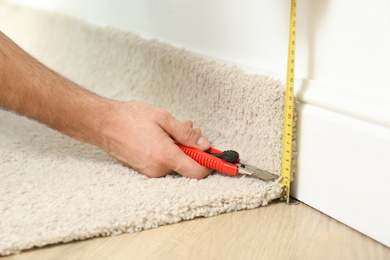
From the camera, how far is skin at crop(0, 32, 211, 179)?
81 centimetres

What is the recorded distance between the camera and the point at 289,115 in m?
0.78

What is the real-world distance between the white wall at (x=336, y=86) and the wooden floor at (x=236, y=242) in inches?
1.5

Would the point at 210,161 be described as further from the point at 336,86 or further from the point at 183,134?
the point at 336,86

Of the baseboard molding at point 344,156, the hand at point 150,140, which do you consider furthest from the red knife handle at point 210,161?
the baseboard molding at point 344,156

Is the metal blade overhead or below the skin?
below

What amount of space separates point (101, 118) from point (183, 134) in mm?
153

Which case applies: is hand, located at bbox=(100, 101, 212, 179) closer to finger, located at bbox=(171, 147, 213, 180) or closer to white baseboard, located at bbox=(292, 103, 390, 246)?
finger, located at bbox=(171, 147, 213, 180)

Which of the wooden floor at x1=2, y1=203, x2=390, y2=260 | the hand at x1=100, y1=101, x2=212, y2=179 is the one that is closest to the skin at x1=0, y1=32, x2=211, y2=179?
the hand at x1=100, y1=101, x2=212, y2=179

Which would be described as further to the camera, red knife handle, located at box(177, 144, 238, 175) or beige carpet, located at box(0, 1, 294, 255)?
red knife handle, located at box(177, 144, 238, 175)

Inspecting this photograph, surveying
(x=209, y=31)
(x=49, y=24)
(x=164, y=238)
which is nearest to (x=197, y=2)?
(x=209, y=31)

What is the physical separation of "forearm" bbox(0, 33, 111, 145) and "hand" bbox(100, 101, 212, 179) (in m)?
Result: 0.04

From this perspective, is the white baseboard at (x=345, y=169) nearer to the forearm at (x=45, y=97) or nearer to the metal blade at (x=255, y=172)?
the metal blade at (x=255, y=172)

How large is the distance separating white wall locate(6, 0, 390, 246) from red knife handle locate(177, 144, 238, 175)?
12 centimetres

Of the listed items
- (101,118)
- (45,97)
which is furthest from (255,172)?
(45,97)
